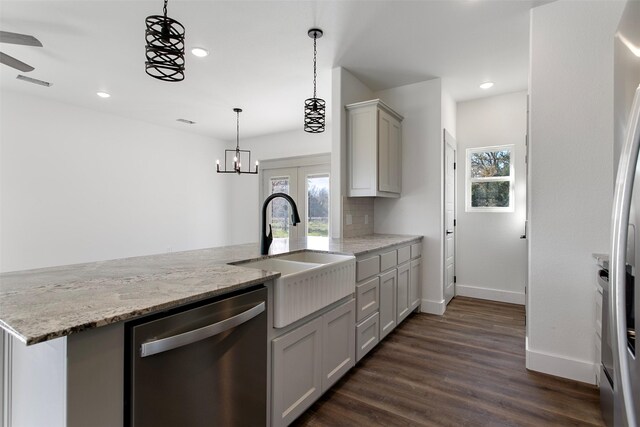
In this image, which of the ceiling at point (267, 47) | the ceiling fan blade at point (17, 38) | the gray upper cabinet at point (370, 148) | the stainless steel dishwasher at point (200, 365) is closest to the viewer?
the stainless steel dishwasher at point (200, 365)

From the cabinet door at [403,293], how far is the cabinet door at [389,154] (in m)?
0.90

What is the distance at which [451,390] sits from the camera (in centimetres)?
212

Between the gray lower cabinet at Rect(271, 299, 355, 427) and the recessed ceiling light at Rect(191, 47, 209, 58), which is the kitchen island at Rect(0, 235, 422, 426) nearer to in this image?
the gray lower cabinet at Rect(271, 299, 355, 427)

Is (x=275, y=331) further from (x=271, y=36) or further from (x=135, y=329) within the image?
(x=271, y=36)

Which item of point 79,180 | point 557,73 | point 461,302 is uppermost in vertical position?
point 557,73

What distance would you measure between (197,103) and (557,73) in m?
4.28

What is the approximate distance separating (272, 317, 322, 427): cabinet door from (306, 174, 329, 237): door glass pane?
3960 millimetres

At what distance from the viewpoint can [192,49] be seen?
3.01m

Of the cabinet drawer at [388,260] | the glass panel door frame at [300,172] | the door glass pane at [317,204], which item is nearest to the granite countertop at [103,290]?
the cabinet drawer at [388,260]

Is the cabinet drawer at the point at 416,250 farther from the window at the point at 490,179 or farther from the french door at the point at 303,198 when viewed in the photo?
the french door at the point at 303,198

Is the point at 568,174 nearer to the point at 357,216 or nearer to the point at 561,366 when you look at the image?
the point at 561,366

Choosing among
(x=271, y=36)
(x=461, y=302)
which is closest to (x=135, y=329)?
(x=271, y=36)

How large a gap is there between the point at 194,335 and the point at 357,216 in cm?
280

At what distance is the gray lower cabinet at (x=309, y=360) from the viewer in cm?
157
